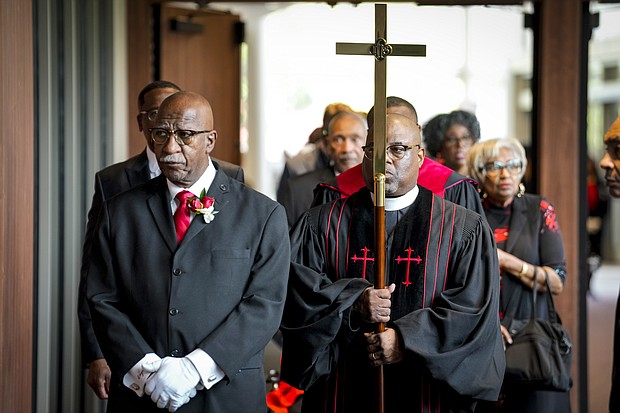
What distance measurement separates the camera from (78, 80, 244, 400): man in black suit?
404 cm

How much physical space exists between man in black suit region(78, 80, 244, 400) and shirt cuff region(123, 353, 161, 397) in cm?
72

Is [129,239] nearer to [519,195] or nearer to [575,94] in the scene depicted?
[519,195]

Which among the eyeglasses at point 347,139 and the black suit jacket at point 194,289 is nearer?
the black suit jacket at point 194,289

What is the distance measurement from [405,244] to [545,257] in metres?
1.36

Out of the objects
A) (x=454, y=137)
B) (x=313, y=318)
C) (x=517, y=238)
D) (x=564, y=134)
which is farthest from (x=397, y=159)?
(x=564, y=134)

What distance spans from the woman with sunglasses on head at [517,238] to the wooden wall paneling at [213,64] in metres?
2.63

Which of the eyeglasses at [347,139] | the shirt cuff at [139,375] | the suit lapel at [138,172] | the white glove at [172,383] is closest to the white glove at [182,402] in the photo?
the white glove at [172,383]

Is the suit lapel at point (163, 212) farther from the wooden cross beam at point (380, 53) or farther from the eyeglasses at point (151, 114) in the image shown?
the eyeglasses at point (151, 114)

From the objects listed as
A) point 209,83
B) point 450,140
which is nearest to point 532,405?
point 450,140

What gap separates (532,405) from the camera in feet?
15.9

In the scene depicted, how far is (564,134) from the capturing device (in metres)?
6.11

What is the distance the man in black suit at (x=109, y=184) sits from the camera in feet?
13.2

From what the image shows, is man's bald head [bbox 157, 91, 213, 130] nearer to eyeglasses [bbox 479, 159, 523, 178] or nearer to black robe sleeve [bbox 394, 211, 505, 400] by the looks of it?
black robe sleeve [bbox 394, 211, 505, 400]

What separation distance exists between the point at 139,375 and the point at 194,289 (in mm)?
333
